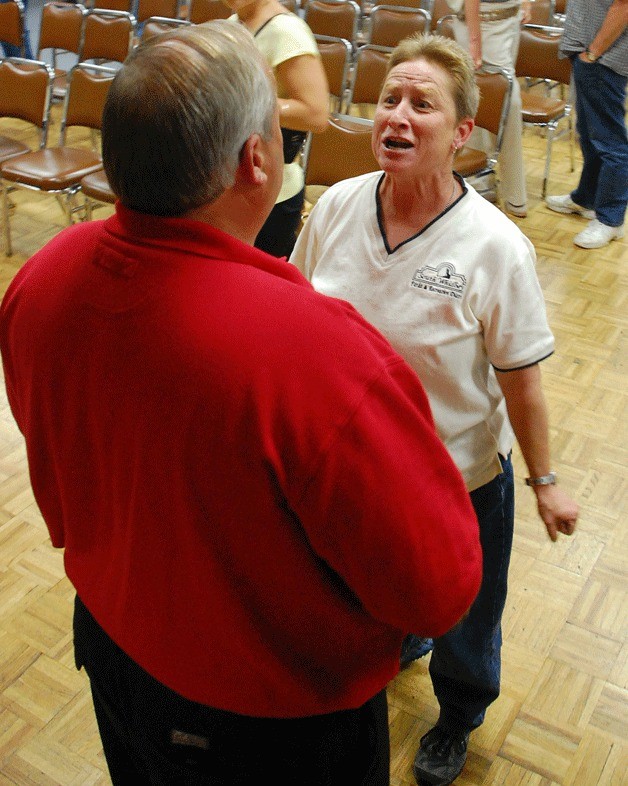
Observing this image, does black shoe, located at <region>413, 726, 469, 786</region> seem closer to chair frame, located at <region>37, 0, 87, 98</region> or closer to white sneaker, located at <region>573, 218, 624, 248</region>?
white sneaker, located at <region>573, 218, 624, 248</region>

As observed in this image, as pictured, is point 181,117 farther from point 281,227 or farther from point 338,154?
point 338,154

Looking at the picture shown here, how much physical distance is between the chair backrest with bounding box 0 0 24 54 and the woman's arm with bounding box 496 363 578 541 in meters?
5.04

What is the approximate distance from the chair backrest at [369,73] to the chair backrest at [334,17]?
79cm

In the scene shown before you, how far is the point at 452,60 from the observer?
1.48 m

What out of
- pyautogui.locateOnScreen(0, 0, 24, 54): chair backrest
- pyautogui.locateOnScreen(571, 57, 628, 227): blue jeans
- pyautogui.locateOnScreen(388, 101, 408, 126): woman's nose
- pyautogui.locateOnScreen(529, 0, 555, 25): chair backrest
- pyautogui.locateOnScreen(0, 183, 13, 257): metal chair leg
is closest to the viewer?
pyautogui.locateOnScreen(388, 101, 408, 126): woman's nose

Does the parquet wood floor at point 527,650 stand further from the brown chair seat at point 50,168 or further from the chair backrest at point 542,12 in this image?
the chair backrest at point 542,12

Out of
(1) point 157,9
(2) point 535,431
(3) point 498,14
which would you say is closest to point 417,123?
(2) point 535,431

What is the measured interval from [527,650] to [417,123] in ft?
4.88

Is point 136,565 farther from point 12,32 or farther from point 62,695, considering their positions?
point 12,32

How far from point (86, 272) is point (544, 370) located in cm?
287

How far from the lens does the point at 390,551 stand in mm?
800

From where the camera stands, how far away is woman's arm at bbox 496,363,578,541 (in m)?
1.44

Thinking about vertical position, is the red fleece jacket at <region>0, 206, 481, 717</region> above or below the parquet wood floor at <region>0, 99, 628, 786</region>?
above

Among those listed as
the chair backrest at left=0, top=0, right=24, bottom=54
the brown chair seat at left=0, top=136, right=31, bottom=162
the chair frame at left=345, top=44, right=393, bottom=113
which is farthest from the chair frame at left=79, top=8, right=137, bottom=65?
the chair frame at left=345, top=44, right=393, bottom=113
